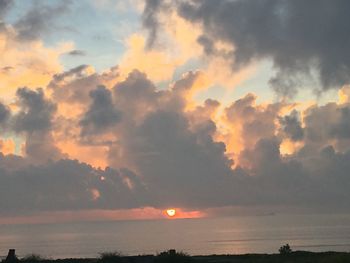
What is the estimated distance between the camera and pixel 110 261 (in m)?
49.8

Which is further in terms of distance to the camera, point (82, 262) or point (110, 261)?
point (82, 262)

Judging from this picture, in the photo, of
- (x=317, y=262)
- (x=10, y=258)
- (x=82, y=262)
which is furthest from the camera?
(x=82, y=262)

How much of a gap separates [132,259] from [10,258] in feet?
37.3

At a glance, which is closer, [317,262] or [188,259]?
[317,262]

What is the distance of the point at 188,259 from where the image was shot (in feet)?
161

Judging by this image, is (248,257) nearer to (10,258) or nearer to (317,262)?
(317,262)

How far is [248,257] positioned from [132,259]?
14198 mm

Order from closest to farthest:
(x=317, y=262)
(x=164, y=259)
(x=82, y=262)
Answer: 1. (x=317, y=262)
2. (x=164, y=259)
3. (x=82, y=262)

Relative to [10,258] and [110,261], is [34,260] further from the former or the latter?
[110,261]

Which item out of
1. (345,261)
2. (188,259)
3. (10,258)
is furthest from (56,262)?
(345,261)

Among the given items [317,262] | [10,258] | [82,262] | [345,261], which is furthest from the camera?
[82,262]

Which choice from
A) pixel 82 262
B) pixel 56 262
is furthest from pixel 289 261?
pixel 56 262

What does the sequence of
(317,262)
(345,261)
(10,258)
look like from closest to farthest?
(345,261)
(317,262)
(10,258)

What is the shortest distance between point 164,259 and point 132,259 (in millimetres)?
3137
